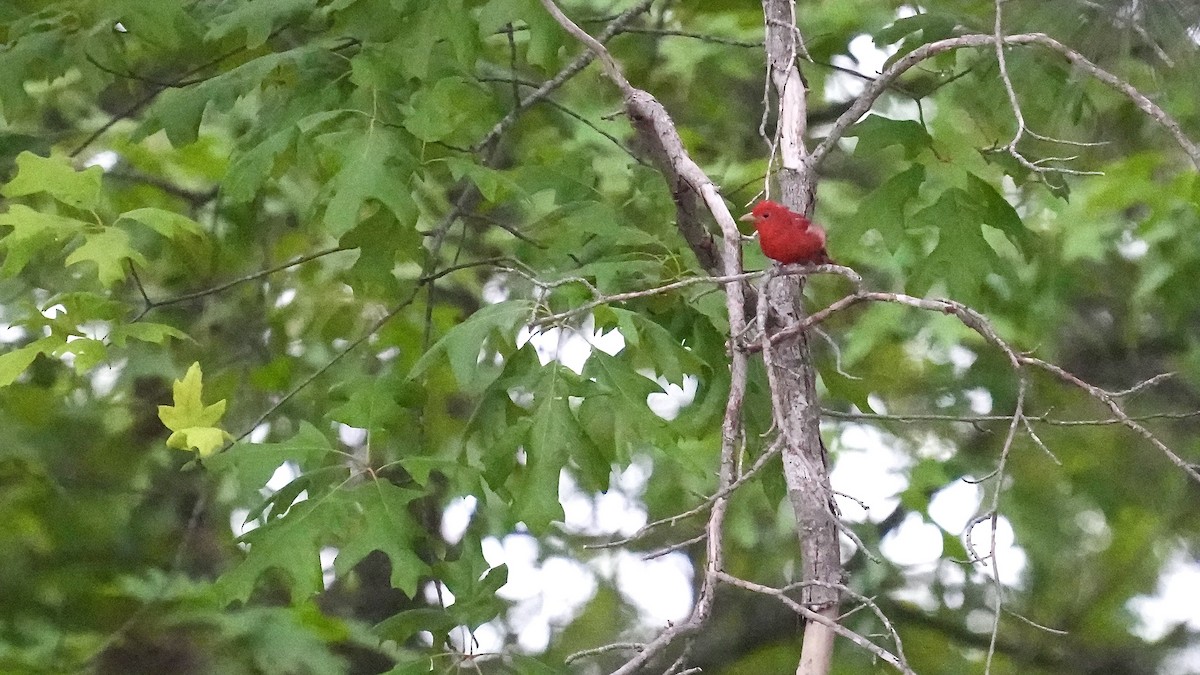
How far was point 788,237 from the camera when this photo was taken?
1.51m

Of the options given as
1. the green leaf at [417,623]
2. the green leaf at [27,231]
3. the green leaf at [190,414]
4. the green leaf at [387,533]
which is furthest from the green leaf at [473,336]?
the green leaf at [27,231]

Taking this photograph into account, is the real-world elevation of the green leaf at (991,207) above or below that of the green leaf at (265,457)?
above

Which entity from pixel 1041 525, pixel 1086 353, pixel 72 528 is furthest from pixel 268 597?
pixel 1086 353

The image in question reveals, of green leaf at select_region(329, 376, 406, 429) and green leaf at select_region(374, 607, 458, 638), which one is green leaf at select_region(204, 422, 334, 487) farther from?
green leaf at select_region(374, 607, 458, 638)

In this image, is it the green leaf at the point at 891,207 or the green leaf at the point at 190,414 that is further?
the green leaf at the point at 891,207

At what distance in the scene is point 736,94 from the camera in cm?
394

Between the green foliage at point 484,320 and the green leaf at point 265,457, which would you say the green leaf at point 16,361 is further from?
the green leaf at point 265,457

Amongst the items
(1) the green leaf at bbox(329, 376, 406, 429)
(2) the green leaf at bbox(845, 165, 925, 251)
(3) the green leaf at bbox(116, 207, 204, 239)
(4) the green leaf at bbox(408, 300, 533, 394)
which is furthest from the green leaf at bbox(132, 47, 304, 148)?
(2) the green leaf at bbox(845, 165, 925, 251)

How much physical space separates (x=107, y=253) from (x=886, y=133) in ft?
4.52

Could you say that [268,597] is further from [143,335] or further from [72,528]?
[143,335]

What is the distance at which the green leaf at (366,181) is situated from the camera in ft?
6.34

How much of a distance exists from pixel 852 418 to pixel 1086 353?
2629 mm

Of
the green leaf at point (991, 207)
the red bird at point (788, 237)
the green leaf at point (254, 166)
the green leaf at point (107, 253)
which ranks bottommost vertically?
the green leaf at point (107, 253)

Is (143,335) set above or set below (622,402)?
below
